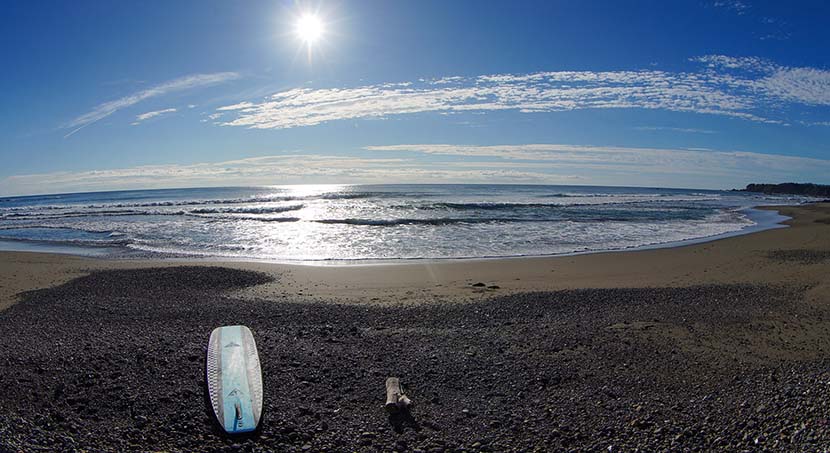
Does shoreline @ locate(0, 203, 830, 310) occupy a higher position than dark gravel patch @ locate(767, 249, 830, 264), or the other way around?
dark gravel patch @ locate(767, 249, 830, 264)

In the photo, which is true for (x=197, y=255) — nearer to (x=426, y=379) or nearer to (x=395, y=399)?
(x=426, y=379)

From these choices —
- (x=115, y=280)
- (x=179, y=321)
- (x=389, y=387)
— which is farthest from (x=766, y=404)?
(x=115, y=280)

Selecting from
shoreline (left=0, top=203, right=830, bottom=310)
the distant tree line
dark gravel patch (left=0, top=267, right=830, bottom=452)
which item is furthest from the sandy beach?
the distant tree line

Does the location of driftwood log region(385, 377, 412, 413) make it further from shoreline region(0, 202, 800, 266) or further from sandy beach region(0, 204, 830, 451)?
shoreline region(0, 202, 800, 266)

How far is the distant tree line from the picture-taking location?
2872 inches

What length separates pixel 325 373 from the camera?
5.64 meters

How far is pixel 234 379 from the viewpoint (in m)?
5.25

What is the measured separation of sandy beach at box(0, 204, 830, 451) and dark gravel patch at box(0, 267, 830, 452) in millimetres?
24

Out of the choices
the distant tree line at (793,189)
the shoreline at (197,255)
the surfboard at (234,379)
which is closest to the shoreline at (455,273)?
the shoreline at (197,255)

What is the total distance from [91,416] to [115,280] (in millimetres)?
7464

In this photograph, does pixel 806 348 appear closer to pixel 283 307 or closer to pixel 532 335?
pixel 532 335

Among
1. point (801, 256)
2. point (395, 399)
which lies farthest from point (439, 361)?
point (801, 256)

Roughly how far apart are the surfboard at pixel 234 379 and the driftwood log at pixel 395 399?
1282 mm

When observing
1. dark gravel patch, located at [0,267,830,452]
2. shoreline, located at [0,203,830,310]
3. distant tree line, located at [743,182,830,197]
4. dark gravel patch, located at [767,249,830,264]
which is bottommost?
dark gravel patch, located at [0,267,830,452]
